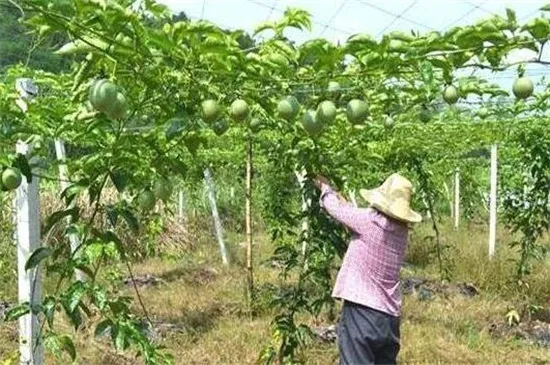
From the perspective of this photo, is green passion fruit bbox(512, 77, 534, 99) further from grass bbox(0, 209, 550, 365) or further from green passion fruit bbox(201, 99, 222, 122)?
grass bbox(0, 209, 550, 365)

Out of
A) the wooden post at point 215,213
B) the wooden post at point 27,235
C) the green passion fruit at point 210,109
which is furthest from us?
the wooden post at point 215,213

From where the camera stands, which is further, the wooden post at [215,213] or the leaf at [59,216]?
the wooden post at [215,213]

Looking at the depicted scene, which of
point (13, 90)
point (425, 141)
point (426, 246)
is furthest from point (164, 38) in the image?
point (426, 246)

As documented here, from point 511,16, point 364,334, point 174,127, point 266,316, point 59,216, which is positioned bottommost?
point 266,316

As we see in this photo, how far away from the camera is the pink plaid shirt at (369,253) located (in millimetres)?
3191

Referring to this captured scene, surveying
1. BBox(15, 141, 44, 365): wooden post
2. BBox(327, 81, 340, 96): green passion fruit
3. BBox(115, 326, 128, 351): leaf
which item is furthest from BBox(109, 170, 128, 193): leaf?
BBox(15, 141, 44, 365): wooden post

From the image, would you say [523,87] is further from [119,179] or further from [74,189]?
[74,189]

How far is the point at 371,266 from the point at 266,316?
2.60 meters

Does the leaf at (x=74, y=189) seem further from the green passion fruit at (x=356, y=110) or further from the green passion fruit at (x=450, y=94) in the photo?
the green passion fruit at (x=450, y=94)

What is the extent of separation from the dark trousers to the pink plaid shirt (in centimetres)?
5

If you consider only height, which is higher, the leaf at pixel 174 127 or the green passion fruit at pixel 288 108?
the green passion fruit at pixel 288 108

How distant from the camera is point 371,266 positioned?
3207 mm

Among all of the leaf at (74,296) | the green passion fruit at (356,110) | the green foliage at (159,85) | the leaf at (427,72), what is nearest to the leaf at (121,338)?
the green foliage at (159,85)

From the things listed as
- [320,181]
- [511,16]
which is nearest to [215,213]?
[320,181]
